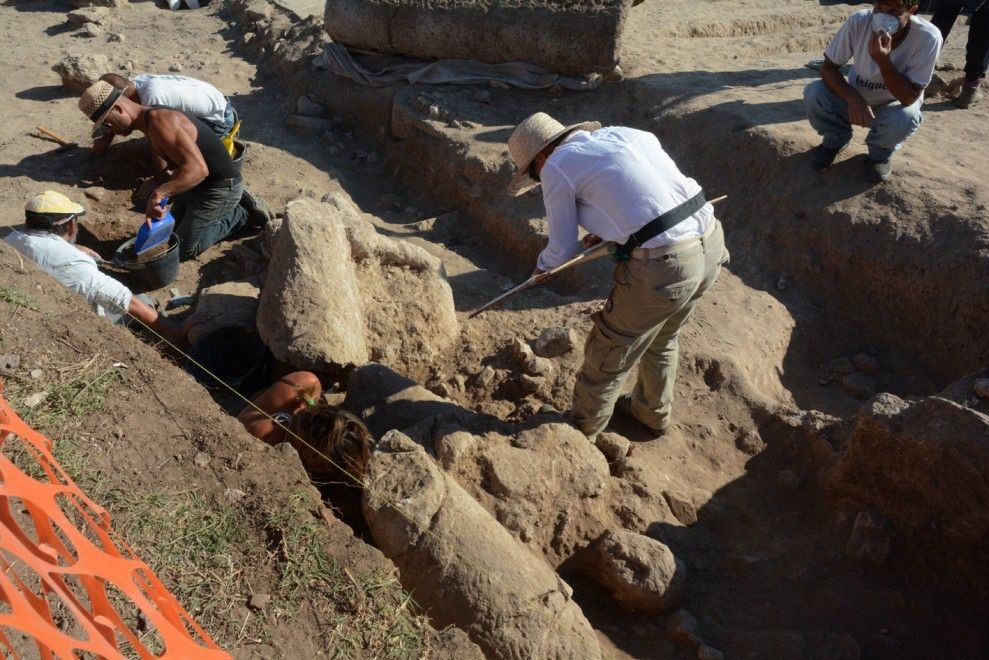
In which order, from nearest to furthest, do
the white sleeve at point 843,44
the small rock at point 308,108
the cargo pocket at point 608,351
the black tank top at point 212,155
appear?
the cargo pocket at point 608,351 → the white sleeve at point 843,44 → the black tank top at point 212,155 → the small rock at point 308,108

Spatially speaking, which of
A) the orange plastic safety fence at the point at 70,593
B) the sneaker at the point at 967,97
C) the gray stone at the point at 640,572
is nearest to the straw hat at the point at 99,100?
the orange plastic safety fence at the point at 70,593

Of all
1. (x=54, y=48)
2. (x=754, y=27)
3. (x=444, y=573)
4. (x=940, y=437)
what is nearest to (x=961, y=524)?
(x=940, y=437)

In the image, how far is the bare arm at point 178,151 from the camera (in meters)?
5.36

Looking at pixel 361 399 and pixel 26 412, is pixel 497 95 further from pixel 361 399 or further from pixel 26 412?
pixel 26 412

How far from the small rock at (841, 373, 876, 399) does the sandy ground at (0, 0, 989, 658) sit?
0.05 meters

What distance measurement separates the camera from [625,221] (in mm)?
3428

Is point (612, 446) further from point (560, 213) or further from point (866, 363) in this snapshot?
point (866, 363)

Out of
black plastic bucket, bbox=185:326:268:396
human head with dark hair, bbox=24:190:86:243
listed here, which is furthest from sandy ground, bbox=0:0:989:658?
black plastic bucket, bbox=185:326:268:396

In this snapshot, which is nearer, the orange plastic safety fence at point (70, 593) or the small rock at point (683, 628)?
the orange plastic safety fence at point (70, 593)

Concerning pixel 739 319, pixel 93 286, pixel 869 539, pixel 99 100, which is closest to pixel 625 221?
pixel 869 539

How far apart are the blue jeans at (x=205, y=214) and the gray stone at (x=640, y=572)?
3.77 m

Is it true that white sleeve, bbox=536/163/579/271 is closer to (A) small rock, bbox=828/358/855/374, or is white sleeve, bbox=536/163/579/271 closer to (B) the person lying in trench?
(B) the person lying in trench

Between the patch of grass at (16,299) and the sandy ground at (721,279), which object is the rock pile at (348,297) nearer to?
the sandy ground at (721,279)

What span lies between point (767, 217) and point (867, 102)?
102 cm
